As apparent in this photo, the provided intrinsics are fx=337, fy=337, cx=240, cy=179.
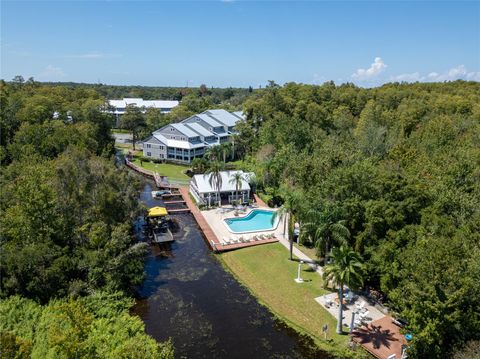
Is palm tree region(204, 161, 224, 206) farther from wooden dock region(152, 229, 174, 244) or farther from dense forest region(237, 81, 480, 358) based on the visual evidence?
wooden dock region(152, 229, 174, 244)

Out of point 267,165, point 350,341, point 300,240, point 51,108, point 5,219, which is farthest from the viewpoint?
point 51,108

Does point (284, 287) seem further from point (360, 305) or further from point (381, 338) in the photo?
point (381, 338)

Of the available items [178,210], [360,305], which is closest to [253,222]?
[178,210]

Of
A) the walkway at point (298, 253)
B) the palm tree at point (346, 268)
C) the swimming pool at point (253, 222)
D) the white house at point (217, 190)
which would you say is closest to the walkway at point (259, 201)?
the white house at point (217, 190)

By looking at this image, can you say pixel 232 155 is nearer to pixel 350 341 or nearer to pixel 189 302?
pixel 189 302

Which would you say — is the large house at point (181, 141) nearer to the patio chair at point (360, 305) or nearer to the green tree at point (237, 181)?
the green tree at point (237, 181)

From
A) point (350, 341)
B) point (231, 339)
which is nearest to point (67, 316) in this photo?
point (231, 339)
